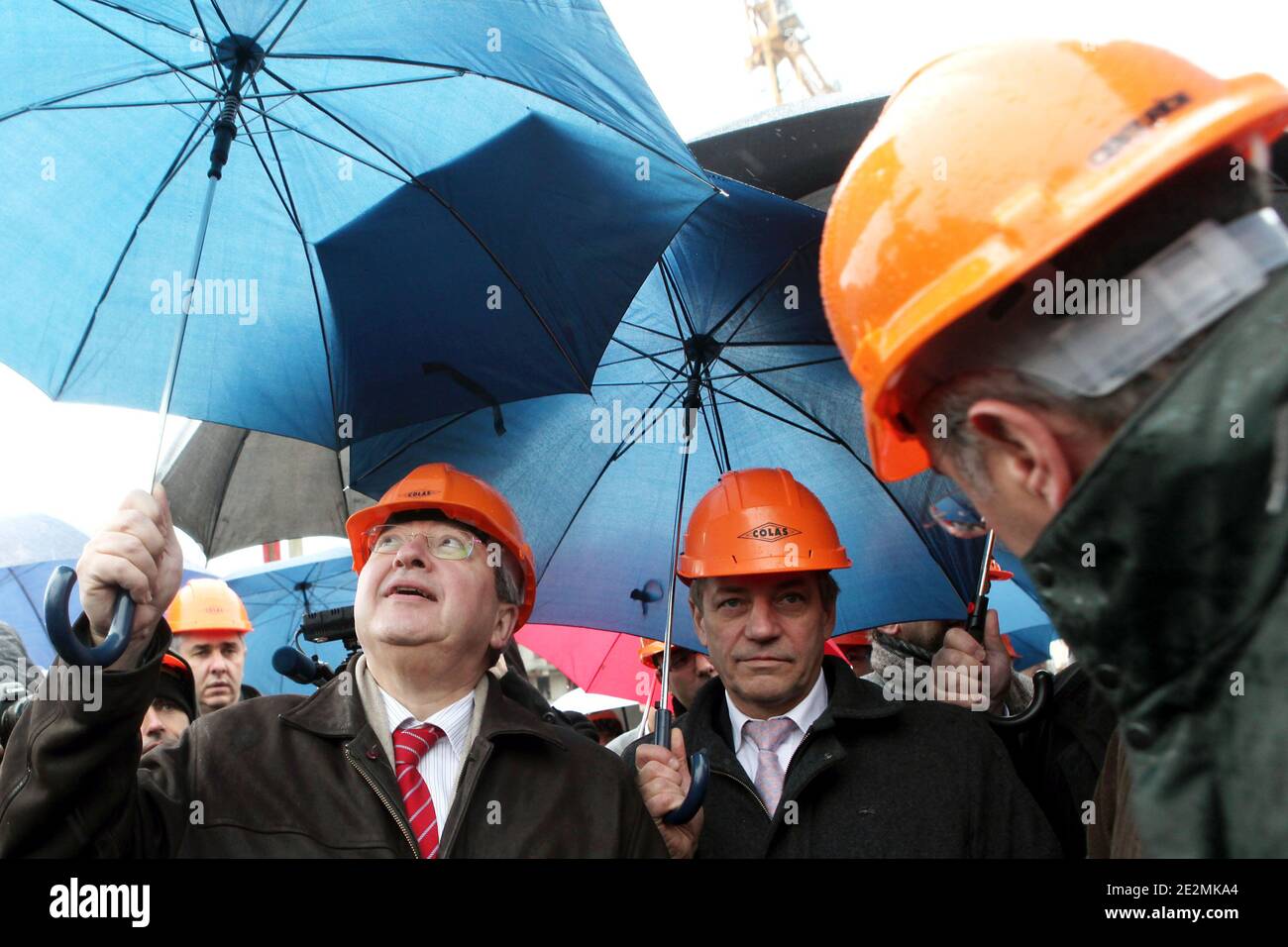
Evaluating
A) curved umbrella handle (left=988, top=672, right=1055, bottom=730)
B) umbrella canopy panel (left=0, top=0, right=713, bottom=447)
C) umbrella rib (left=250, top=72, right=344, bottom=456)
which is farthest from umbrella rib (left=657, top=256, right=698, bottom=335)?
curved umbrella handle (left=988, top=672, right=1055, bottom=730)

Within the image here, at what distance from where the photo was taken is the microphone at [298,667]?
339 centimetres

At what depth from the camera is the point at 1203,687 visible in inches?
37.7

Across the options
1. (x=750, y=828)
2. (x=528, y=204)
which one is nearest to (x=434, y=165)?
(x=528, y=204)

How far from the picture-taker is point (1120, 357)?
3.58 feet

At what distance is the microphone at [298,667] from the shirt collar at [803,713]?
1.44 m

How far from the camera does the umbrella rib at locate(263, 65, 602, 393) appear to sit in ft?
10.3

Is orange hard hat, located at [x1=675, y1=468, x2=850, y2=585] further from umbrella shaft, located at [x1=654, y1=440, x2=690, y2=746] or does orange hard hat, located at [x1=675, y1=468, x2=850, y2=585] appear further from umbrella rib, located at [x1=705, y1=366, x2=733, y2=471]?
umbrella rib, located at [x1=705, y1=366, x2=733, y2=471]

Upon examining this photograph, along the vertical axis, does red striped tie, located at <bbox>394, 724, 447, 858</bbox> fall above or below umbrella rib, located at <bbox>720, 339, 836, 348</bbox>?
below

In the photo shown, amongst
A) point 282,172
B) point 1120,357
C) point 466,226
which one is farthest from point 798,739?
point 1120,357

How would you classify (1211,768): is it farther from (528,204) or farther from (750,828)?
(528,204)

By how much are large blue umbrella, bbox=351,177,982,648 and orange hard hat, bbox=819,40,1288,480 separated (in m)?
2.37

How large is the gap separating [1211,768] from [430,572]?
2573 mm

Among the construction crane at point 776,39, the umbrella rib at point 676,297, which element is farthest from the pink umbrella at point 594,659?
the construction crane at point 776,39

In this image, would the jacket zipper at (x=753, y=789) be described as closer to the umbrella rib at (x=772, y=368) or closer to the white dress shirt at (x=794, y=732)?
the white dress shirt at (x=794, y=732)
